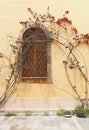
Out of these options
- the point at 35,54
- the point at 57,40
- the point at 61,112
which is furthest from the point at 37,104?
the point at 57,40

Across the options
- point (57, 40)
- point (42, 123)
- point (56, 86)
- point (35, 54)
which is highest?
point (57, 40)

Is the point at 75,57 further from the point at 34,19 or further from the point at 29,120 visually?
the point at 29,120

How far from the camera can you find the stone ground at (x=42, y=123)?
9.05 m

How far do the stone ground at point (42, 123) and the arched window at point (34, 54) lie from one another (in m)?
1.38

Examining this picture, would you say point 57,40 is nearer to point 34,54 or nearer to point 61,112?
point 34,54

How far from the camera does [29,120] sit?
10.1m

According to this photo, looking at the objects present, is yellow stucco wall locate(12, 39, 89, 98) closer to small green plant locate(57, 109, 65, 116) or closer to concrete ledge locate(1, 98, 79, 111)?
concrete ledge locate(1, 98, 79, 111)

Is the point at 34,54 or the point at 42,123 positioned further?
the point at 34,54

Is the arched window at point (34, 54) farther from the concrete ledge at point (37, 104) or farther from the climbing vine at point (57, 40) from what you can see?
the concrete ledge at point (37, 104)

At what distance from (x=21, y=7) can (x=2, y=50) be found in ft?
4.69

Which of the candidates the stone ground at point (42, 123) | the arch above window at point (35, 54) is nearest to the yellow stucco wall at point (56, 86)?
the arch above window at point (35, 54)

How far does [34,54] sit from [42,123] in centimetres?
259

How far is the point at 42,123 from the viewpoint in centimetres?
959

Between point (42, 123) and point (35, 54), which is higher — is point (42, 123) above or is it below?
below
